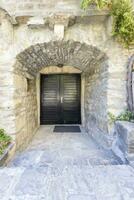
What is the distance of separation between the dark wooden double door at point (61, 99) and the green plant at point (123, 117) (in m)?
3.43

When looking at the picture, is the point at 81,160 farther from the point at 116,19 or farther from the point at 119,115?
the point at 116,19

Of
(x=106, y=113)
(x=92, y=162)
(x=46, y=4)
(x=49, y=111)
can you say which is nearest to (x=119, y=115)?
(x=106, y=113)

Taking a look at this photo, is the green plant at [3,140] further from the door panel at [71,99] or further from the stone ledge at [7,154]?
the door panel at [71,99]

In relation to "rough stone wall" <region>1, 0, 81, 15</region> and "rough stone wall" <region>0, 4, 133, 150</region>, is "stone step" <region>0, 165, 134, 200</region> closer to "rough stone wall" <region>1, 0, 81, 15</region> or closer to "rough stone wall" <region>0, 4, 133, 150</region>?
"rough stone wall" <region>0, 4, 133, 150</region>

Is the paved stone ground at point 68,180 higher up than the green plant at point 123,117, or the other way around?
the green plant at point 123,117

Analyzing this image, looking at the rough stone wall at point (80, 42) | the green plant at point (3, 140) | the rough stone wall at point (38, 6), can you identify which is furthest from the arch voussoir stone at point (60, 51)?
the green plant at point (3, 140)

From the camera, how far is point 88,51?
11.3 ft

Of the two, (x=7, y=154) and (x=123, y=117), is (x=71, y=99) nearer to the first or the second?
(x=123, y=117)

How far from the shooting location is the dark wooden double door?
666 centimetres

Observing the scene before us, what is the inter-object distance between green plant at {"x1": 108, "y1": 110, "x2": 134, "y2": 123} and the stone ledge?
161 centimetres

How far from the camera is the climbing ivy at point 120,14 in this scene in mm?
2732

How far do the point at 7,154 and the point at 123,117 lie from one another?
1.82 metres

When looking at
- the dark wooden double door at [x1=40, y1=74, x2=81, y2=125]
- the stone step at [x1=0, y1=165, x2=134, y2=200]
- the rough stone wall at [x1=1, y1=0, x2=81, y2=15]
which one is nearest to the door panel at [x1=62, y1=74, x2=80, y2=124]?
the dark wooden double door at [x1=40, y1=74, x2=81, y2=125]

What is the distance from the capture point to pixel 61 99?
6.67 metres
